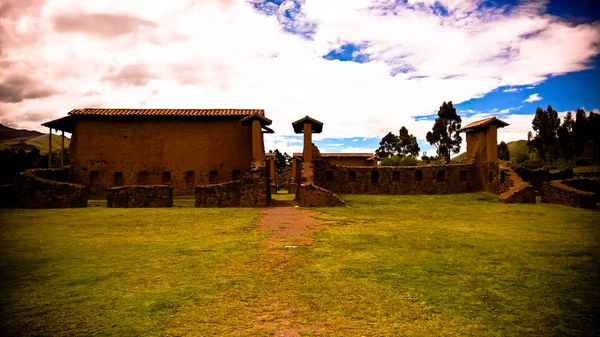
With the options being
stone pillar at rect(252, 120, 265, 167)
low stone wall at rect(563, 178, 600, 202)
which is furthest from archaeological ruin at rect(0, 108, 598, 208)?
low stone wall at rect(563, 178, 600, 202)

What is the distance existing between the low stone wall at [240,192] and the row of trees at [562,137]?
49663mm

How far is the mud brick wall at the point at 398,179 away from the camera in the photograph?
28.3m

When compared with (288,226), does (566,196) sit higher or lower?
higher

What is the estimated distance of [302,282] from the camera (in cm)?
628

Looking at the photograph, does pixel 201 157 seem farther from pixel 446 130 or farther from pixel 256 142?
pixel 446 130

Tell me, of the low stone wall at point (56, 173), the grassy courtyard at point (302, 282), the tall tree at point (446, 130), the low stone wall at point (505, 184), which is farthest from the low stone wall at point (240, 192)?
the tall tree at point (446, 130)

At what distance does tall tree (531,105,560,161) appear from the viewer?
217ft

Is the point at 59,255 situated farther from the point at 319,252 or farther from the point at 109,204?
the point at 109,204

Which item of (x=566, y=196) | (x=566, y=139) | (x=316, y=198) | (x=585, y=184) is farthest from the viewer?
(x=566, y=139)

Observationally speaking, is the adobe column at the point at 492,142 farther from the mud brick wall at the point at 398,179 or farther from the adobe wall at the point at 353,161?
the adobe wall at the point at 353,161

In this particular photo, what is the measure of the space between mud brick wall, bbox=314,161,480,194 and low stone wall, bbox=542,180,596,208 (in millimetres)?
7347

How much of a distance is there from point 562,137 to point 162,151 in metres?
65.8

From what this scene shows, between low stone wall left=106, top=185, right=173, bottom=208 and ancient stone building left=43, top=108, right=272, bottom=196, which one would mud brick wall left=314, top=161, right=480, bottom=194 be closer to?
ancient stone building left=43, top=108, right=272, bottom=196

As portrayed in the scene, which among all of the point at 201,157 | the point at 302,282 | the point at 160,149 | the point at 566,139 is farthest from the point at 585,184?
the point at 566,139
